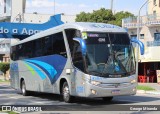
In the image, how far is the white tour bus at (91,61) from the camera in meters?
16.6

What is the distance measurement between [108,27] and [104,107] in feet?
11.2

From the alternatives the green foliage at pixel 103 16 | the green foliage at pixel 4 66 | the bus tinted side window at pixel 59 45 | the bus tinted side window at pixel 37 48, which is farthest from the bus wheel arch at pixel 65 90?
the green foliage at pixel 103 16

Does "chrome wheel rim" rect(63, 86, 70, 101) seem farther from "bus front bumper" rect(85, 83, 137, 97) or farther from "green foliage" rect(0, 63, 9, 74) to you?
"green foliage" rect(0, 63, 9, 74)

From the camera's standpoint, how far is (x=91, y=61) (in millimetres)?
16594

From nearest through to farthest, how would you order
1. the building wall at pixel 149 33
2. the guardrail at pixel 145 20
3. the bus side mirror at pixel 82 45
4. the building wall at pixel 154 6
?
the bus side mirror at pixel 82 45 < the building wall at pixel 149 33 < the guardrail at pixel 145 20 < the building wall at pixel 154 6

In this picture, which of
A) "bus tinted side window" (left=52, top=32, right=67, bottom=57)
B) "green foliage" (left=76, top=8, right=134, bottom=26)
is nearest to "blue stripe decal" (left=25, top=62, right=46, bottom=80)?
"bus tinted side window" (left=52, top=32, right=67, bottom=57)

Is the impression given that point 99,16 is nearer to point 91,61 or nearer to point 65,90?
point 65,90

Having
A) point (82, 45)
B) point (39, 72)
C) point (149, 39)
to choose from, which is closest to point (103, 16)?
point (149, 39)

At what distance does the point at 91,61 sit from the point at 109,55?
0.77 m

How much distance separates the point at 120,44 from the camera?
17281 mm

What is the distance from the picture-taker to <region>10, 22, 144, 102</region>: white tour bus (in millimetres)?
16562

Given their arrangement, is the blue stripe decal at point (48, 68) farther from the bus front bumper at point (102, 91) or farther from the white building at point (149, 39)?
the white building at point (149, 39)

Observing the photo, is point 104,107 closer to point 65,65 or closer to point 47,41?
point 65,65

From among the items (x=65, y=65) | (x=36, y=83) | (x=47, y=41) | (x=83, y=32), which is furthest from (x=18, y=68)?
(x=83, y=32)
